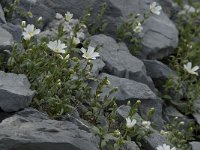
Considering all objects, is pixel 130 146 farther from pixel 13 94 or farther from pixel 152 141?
pixel 13 94

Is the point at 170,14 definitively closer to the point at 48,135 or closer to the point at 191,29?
the point at 191,29

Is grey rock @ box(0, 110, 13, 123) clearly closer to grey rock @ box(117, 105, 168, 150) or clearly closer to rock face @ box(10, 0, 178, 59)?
grey rock @ box(117, 105, 168, 150)

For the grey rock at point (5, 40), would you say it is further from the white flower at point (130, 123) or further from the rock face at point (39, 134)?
the white flower at point (130, 123)

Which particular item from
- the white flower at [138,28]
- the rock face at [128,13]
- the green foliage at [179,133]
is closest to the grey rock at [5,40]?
the rock face at [128,13]

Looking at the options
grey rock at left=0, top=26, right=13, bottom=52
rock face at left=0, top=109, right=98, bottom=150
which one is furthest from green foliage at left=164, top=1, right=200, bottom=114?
rock face at left=0, top=109, right=98, bottom=150

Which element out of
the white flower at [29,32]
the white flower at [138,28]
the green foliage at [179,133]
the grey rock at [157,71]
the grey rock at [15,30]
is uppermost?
the white flower at [29,32]
